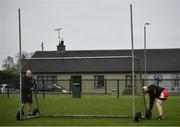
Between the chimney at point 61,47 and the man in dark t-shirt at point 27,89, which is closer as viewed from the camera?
the man in dark t-shirt at point 27,89

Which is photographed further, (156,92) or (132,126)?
(156,92)

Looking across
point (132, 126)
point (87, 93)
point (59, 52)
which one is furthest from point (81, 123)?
point (59, 52)

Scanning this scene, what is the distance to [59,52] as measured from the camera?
66.2 m

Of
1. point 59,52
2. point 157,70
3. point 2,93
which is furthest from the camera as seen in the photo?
point 59,52

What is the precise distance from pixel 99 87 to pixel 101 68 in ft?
69.3

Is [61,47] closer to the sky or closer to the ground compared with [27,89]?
closer to the sky

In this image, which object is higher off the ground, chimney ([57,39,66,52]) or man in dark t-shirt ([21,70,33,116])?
chimney ([57,39,66,52])

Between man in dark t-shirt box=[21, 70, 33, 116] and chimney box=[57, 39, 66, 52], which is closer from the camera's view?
man in dark t-shirt box=[21, 70, 33, 116]

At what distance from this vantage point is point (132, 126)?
15453mm

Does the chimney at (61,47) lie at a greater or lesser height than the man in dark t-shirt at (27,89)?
greater

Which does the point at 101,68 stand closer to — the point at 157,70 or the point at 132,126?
the point at 157,70

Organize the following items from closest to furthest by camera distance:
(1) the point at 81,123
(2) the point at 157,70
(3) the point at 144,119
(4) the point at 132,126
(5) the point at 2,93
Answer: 1. (4) the point at 132,126
2. (1) the point at 81,123
3. (3) the point at 144,119
4. (5) the point at 2,93
5. (2) the point at 157,70

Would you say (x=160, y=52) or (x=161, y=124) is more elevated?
(x=160, y=52)

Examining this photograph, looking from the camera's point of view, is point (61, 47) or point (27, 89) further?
point (61, 47)
